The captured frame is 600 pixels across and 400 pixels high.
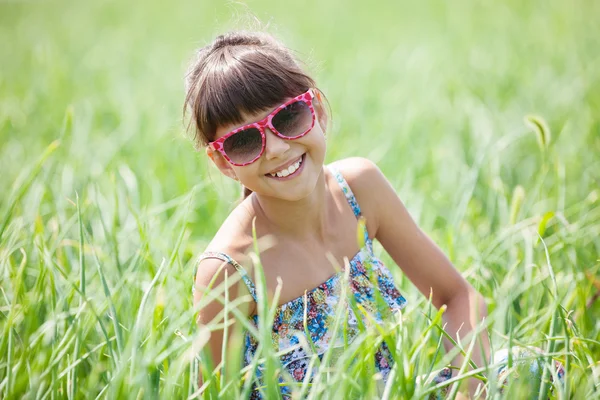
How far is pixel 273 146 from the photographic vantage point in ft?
5.13

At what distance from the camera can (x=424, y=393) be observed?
1.31 meters

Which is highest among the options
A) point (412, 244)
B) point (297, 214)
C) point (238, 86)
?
point (238, 86)

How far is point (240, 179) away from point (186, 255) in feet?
2.93

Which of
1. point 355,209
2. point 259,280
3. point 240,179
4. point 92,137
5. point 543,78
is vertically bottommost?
point 543,78

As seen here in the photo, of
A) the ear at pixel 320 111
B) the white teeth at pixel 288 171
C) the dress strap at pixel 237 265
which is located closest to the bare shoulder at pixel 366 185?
the ear at pixel 320 111

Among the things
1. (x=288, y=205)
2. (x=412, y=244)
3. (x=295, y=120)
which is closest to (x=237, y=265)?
(x=288, y=205)

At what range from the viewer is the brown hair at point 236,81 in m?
1.56

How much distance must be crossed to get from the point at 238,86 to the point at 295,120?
15cm

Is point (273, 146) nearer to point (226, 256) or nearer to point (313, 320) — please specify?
point (226, 256)

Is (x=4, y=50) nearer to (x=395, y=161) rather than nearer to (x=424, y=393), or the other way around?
(x=395, y=161)

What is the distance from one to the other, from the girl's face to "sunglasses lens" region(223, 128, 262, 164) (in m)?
0.02

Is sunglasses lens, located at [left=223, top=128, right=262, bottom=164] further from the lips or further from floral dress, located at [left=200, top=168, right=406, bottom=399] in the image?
floral dress, located at [left=200, top=168, right=406, bottom=399]

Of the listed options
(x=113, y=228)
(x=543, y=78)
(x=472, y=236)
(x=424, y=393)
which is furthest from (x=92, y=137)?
(x=424, y=393)

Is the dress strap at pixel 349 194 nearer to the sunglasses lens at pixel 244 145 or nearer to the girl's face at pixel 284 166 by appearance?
the girl's face at pixel 284 166
